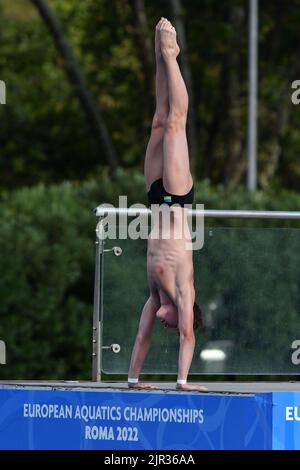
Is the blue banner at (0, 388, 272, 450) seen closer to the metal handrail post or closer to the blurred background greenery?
the metal handrail post

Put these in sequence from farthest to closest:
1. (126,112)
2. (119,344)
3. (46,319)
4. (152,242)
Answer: (126,112) < (46,319) < (119,344) < (152,242)

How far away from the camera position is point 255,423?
809cm

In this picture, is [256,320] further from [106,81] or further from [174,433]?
[106,81]

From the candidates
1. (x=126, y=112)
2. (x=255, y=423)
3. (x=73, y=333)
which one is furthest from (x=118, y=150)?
(x=255, y=423)

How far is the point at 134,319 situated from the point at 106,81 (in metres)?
24.0

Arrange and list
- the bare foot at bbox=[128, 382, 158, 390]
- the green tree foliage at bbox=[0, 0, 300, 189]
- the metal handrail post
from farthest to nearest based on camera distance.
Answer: the green tree foliage at bbox=[0, 0, 300, 189] → the metal handrail post → the bare foot at bbox=[128, 382, 158, 390]

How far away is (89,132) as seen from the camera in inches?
1309

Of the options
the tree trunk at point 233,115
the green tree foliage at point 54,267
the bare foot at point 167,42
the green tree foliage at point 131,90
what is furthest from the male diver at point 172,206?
the tree trunk at point 233,115

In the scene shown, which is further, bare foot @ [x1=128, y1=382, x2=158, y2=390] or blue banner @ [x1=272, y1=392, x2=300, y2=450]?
bare foot @ [x1=128, y1=382, x2=158, y2=390]

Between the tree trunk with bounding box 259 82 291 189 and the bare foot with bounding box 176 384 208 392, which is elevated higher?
the tree trunk with bounding box 259 82 291 189

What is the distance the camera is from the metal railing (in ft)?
33.4

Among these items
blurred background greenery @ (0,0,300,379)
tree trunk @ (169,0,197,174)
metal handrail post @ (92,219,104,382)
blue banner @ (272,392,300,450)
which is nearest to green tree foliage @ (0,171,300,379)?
blurred background greenery @ (0,0,300,379)

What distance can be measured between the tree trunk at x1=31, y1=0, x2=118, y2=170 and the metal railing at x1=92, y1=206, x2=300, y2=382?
61.5 feet

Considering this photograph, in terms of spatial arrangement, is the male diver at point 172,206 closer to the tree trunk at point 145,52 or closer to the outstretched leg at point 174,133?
the outstretched leg at point 174,133
